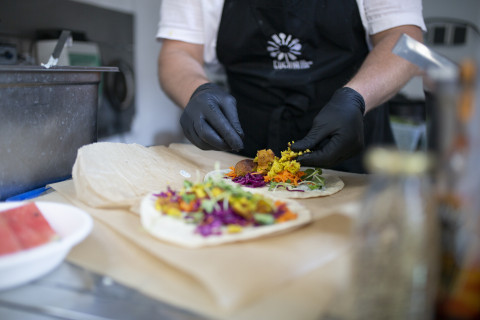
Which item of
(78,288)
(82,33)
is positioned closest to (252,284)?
(78,288)

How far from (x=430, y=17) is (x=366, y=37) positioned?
2.30m

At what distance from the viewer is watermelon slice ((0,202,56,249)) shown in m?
1.00

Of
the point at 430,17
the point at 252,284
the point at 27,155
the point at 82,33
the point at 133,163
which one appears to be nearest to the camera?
the point at 252,284

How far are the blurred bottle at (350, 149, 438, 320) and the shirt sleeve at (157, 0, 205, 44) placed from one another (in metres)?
1.89

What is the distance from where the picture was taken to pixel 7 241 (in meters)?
0.98

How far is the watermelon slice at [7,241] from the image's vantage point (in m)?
0.95

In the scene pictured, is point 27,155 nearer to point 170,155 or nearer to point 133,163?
point 133,163

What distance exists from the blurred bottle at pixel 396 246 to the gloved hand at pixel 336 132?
3.41 ft

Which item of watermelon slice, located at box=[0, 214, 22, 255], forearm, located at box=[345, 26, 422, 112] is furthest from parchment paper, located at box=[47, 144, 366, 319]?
forearm, located at box=[345, 26, 422, 112]

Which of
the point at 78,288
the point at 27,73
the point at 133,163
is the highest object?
the point at 27,73

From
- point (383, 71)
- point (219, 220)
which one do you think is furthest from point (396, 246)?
point (383, 71)

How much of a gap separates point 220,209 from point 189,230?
117mm

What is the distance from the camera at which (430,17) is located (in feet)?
13.1

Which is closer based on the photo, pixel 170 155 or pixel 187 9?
pixel 170 155
